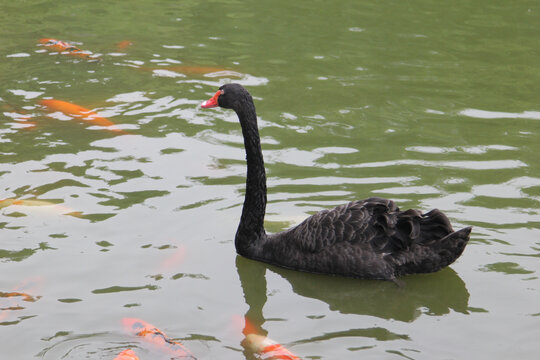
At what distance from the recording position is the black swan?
5594 mm

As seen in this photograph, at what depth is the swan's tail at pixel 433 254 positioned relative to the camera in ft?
18.0

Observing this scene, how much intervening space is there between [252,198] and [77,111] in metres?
3.34

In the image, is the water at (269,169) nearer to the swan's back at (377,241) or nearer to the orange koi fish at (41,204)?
the orange koi fish at (41,204)

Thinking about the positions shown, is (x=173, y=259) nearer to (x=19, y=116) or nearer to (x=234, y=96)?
(x=234, y=96)

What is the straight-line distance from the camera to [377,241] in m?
5.71

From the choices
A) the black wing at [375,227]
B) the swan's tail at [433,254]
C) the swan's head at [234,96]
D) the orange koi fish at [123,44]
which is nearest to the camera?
the swan's tail at [433,254]

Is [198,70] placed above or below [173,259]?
above

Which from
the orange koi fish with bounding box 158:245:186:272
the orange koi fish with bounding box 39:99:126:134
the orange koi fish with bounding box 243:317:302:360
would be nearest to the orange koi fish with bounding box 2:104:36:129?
the orange koi fish with bounding box 39:99:126:134

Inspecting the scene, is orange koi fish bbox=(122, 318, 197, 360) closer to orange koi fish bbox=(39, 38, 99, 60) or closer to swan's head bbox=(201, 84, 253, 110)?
swan's head bbox=(201, 84, 253, 110)

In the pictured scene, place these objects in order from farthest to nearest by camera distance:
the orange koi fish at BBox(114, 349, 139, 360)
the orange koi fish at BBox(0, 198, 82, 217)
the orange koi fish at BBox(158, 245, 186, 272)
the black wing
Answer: the orange koi fish at BBox(0, 198, 82, 217) < the orange koi fish at BBox(158, 245, 186, 272) < the black wing < the orange koi fish at BBox(114, 349, 139, 360)

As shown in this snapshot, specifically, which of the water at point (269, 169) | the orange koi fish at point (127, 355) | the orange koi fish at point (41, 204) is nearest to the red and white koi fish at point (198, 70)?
the water at point (269, 169)

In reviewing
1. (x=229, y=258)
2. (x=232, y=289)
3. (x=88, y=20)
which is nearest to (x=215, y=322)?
(x=232, y=289)

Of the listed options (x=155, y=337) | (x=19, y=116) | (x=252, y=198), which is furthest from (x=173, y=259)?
(x=19, y=116)

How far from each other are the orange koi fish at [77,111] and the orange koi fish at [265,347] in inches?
157
